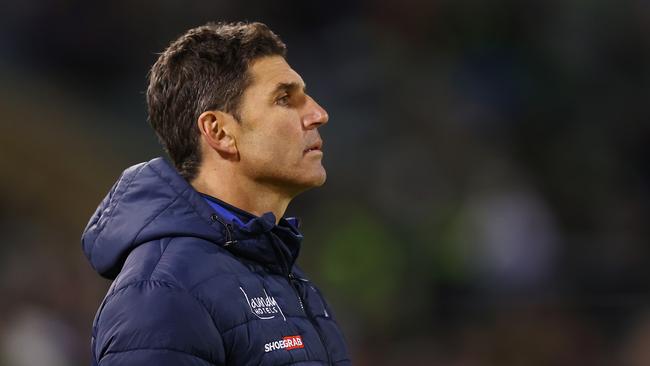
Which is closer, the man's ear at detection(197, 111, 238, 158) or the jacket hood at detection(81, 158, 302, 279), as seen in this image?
the jacket hood at detection(81, 158, 302, 279)

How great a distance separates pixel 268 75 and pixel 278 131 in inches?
4.9

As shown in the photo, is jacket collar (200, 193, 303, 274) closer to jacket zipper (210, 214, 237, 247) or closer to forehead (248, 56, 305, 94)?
jacket zipper (210, 214, 237, 247)

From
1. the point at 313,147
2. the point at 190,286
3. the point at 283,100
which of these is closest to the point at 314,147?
the point at 313,147

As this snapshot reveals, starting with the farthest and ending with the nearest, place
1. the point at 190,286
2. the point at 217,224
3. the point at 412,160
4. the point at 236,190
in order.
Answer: the point at 412,160, the point at 236,190, the point at 217,224, the point at 190,286

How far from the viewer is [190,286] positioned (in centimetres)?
203

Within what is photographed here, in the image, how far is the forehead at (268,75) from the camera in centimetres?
231

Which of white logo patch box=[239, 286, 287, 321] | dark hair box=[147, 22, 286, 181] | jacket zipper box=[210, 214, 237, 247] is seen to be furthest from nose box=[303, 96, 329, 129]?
white logo patch box=[239, 286, 287, 321]

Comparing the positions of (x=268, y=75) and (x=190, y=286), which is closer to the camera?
(x=190, y=286)

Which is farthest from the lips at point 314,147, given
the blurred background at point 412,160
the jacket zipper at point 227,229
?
the blurred background at point 412,160

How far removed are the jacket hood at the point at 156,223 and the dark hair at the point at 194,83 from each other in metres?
0.10

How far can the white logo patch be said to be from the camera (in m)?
2.10

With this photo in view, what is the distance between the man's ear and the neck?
58 mm

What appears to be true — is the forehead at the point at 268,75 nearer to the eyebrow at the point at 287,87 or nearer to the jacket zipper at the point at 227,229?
the eyebrow at the point at 287,87

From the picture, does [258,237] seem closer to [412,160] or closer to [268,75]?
[268,75]
